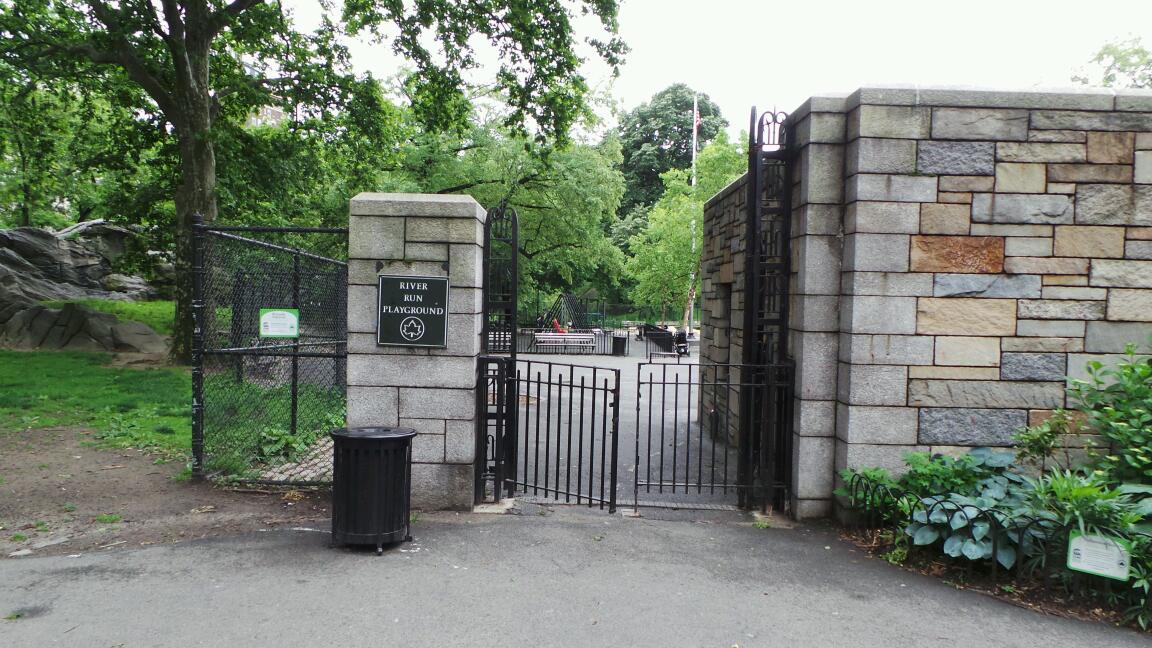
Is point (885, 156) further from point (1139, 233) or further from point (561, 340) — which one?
point (561, 340)

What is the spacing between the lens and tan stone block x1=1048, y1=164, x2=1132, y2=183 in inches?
219

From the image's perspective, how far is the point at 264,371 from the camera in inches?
448

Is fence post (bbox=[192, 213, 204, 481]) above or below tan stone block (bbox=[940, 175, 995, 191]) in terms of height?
below

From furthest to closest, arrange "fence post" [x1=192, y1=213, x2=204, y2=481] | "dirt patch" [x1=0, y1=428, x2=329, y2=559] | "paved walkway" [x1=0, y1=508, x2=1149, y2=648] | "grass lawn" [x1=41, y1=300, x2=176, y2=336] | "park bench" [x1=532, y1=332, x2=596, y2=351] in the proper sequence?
"park bench" [x1=532, y1=332, x2=596, y2=351] < "grass lawn" [x1=41, y1=300, x2=176, y2=336] < "fence post" [x1=192, y1=213, x2=204, y2=481] < "dirt patch" [x1=0, y1=428, x2=329, y2=559] < "paved walkway" [x1=0, y1=508, x2=1149, y2=648]

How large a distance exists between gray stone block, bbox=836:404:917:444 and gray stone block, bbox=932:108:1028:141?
230 cm

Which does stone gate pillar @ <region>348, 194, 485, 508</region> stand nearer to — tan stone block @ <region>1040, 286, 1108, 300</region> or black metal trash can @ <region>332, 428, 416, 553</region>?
black metal trash can @ <region>332, 428, 416, 553</region>

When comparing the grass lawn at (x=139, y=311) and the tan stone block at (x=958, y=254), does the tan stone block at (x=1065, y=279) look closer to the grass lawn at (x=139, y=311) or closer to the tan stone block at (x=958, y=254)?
the tan stone block at (x=958, y=254)

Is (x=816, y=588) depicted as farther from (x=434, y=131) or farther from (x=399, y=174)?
(x=399, y=174)

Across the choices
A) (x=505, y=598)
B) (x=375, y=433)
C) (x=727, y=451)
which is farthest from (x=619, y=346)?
(x=505, y=598)

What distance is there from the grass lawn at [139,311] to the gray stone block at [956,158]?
16.4 metres

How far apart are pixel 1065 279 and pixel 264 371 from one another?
10967 millimetres

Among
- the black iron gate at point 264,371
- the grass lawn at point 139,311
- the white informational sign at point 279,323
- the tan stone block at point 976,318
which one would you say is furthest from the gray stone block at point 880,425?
the grass lawn at point 139,311

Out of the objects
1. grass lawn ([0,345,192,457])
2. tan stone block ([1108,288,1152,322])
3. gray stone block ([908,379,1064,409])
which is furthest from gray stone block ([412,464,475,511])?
tan stone block ([1108,288,1152,322])

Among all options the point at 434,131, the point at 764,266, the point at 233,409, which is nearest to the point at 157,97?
the point at 434,131
